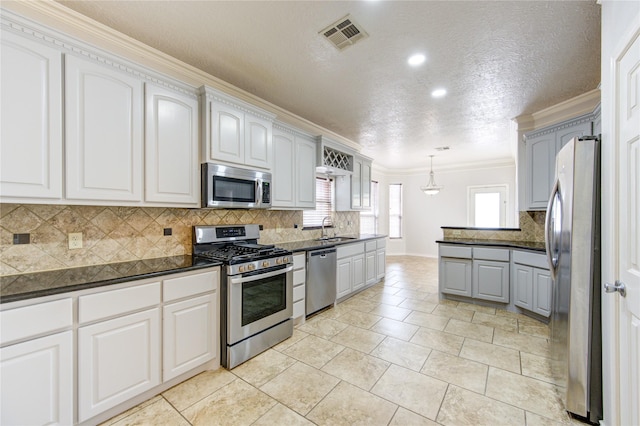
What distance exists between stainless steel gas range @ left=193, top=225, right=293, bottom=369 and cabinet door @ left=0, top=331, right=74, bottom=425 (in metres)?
1.02

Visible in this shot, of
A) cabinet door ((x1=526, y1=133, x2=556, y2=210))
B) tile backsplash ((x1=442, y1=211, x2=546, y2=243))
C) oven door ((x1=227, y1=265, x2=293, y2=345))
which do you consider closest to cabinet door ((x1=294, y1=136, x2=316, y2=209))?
oven door ((x1=227, y1=265, x2=293, y2=345))

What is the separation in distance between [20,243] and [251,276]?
1.59 metres

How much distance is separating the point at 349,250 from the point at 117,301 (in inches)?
118

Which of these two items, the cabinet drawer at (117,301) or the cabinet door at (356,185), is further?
the cabinet door at (356,185)

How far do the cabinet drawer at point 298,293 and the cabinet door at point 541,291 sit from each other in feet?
9.48

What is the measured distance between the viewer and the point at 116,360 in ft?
5.78

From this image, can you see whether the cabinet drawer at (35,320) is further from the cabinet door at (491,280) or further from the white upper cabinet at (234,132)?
the cabinet door at (491,280)

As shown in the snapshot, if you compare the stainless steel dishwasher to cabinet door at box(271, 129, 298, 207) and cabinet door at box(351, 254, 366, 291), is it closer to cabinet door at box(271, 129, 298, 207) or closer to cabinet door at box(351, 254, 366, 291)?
cabinet door at box(351, 254, 366, 291)

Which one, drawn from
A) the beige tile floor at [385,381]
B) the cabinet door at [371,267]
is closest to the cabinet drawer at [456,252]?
the beige tile floor at [385,381]

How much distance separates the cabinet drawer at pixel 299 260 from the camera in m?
3.19

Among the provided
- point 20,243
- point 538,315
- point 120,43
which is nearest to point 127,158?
point 20,243

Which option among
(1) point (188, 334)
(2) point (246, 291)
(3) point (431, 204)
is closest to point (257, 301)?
(2) point (246, 291)

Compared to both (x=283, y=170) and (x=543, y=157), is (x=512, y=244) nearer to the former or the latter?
(x=543, y=157)

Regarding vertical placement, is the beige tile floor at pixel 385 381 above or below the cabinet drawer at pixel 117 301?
below
